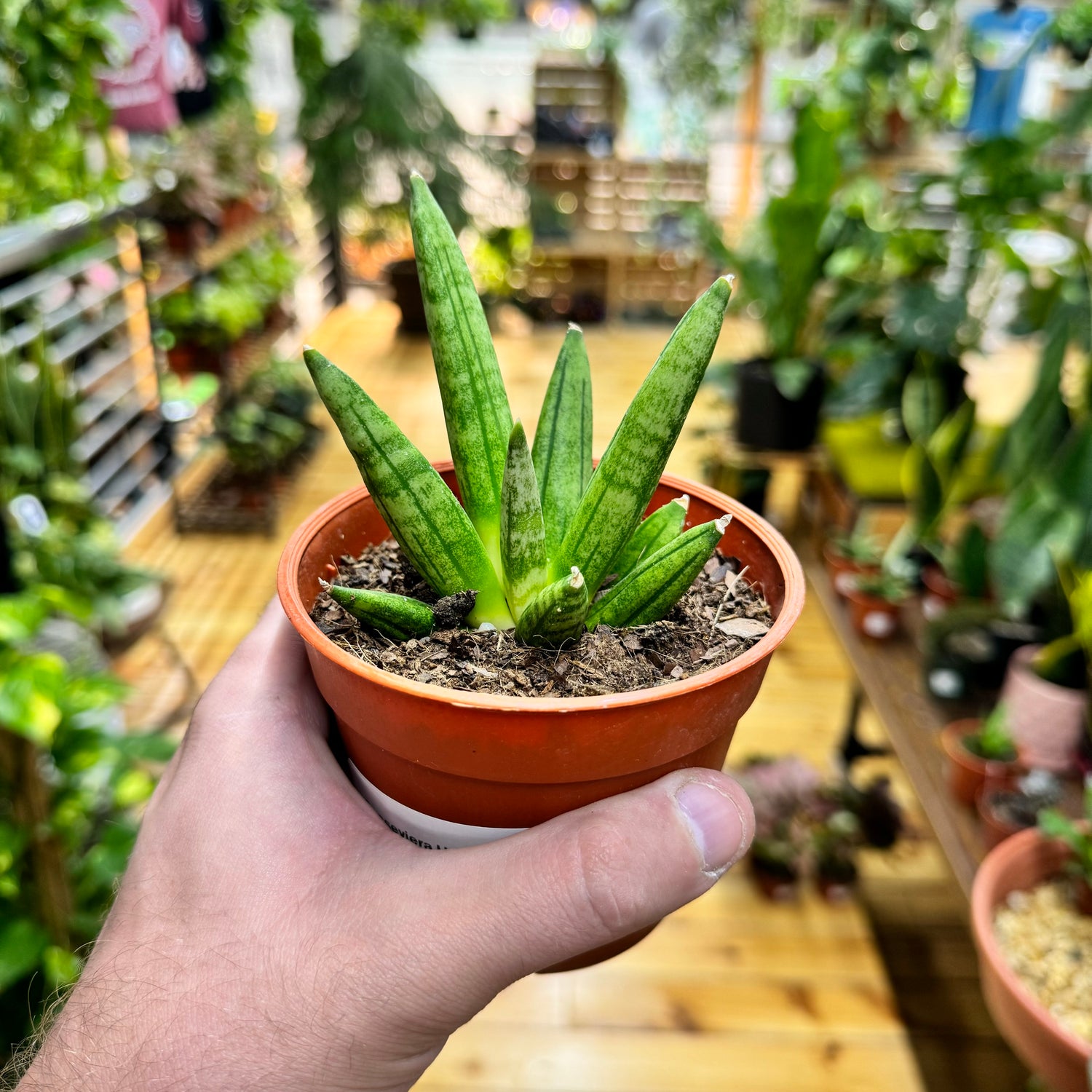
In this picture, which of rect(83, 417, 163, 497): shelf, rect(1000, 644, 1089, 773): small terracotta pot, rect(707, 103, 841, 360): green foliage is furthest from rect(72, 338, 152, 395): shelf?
rect(1000, 644, 1089, 773): small terracotta pot

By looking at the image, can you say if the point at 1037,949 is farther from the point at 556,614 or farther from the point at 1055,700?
the point at 556,614

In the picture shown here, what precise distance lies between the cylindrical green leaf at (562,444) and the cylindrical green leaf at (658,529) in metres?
0.06

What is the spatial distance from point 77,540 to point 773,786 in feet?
5.71

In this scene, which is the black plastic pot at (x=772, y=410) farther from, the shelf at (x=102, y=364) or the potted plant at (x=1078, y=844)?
the shelf at (x=102, y=364)

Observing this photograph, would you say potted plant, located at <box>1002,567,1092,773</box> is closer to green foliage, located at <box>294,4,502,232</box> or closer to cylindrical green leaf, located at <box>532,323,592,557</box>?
cylindrical green leaf, located at <box>532,323,592,557</box>

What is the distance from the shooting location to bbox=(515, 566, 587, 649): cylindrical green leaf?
0.56 meters

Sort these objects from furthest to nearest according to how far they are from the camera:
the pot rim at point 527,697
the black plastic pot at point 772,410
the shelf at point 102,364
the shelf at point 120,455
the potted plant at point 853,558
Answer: the shelf at point 120,455 → the shelf at point 102,364 → the black plastic pot at point 772,410 → the potted plant at point 853,558 → the pot rim at point 527,697

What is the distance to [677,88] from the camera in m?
5.52

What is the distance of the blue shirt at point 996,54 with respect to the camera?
3.25 m

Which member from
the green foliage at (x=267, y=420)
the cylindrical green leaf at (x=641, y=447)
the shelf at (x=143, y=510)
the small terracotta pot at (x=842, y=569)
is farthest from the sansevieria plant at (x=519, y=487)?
the green foliage at (x=267, y=420)

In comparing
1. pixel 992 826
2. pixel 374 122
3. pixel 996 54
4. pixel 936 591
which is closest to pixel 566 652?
pixel 992 826

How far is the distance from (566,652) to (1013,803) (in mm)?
1304

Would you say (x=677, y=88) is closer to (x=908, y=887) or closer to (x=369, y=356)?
(x=369, y=356)

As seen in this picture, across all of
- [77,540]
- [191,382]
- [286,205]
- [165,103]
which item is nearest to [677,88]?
[286,205]
